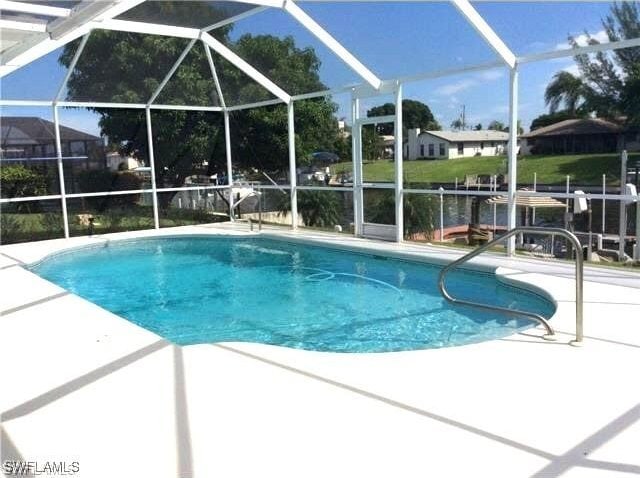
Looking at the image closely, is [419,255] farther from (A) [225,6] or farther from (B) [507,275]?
(A) [225,6]

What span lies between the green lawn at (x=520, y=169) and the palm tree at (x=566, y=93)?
77cm

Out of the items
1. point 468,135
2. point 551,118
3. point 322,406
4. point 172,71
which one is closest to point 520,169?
point 551,118

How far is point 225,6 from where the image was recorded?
27.0 ft

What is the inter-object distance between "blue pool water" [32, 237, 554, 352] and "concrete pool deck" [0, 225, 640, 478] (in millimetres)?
1264

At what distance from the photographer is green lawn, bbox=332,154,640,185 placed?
841cm

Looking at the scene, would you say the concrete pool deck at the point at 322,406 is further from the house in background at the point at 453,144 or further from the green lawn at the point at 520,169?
the house in background at the point at 453,144

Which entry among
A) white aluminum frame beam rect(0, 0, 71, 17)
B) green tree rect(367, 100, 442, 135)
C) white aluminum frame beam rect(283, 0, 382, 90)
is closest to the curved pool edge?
green tree rect(367, 100, 442, 135)

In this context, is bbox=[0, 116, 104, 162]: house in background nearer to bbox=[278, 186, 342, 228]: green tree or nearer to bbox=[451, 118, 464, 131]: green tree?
bbox=[278, 186, 342, 228]: green tree

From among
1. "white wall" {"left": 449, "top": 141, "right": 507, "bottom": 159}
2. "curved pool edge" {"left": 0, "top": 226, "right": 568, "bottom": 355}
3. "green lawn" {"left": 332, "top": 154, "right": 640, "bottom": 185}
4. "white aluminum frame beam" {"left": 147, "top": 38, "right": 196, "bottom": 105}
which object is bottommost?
"curved pool edge" {"left": 0, "top": 226, "right": 568, "bottom": 355}

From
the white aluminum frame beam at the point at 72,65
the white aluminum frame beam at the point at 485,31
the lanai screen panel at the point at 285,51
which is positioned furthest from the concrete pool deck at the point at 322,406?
the white aluminum frame beam at the point at 72,65

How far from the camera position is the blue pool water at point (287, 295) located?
567cm

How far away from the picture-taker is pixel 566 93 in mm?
8453

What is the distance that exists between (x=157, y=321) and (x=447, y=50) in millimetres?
5366

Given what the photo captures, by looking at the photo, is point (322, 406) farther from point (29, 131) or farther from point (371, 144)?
point (29, 131)
